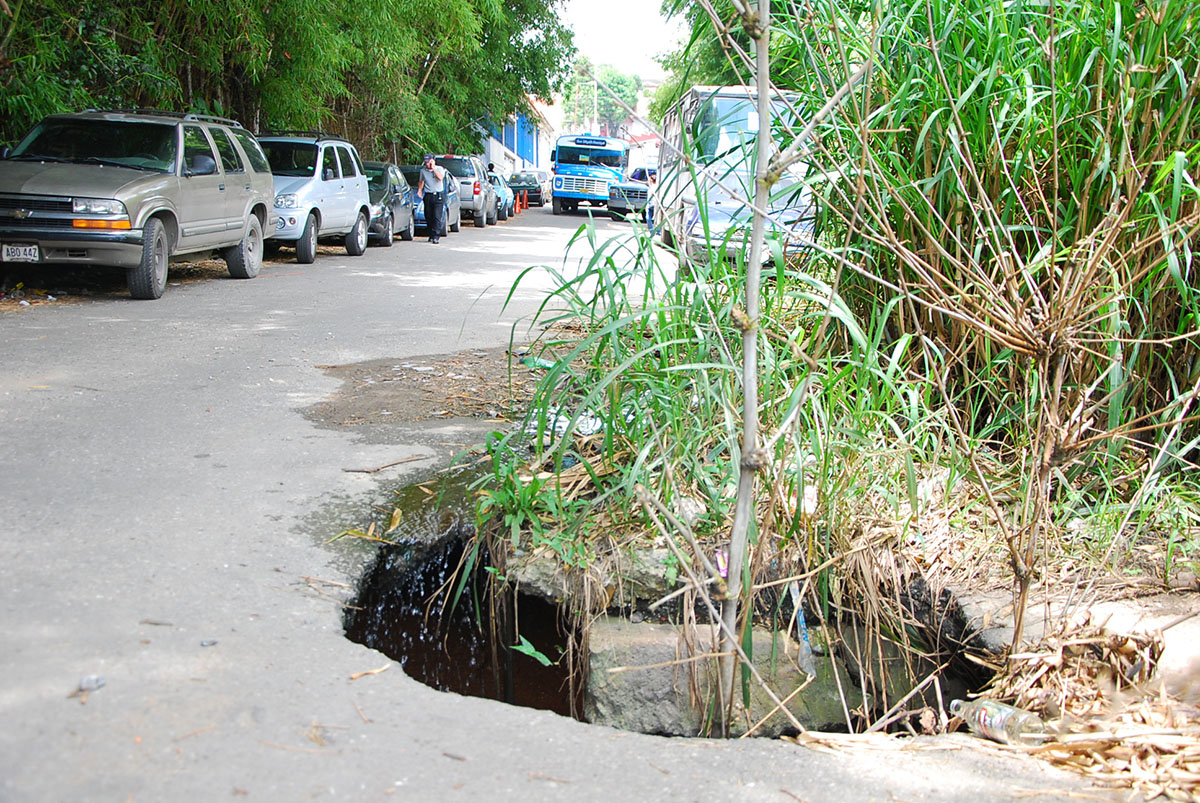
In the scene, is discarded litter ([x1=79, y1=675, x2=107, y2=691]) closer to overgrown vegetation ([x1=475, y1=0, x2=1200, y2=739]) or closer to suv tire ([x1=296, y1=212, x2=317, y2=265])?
overgrown vegetation ([x1=475, y1=0, x2=1200, y2=739])

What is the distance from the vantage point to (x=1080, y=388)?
3.96 metres

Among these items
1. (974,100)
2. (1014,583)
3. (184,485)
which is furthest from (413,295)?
(1014,583)

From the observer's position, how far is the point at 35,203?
953 cm

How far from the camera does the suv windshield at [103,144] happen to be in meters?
10.5

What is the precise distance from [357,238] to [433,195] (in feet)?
13.2

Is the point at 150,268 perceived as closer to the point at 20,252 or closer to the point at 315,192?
the point at 20,252

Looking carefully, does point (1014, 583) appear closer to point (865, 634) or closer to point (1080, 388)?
point (865, 634)

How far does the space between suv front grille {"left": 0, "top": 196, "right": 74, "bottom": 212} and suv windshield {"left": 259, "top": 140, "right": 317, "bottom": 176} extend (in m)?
5.97

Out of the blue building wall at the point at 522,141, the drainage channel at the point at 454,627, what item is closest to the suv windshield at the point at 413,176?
the drainage channel at the point at 454,627

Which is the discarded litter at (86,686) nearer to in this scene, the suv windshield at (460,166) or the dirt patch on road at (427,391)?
the dirt patch on road at (427,391)

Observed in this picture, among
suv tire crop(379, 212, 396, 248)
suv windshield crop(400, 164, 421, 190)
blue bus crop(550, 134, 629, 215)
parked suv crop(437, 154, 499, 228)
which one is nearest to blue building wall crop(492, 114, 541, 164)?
blue bus crop(550, 134, 629, 215)

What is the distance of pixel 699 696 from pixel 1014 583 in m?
1.22

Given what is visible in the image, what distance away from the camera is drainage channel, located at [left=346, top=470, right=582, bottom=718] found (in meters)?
3.54

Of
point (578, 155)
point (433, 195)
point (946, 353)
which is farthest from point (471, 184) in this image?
point (946, 353)
